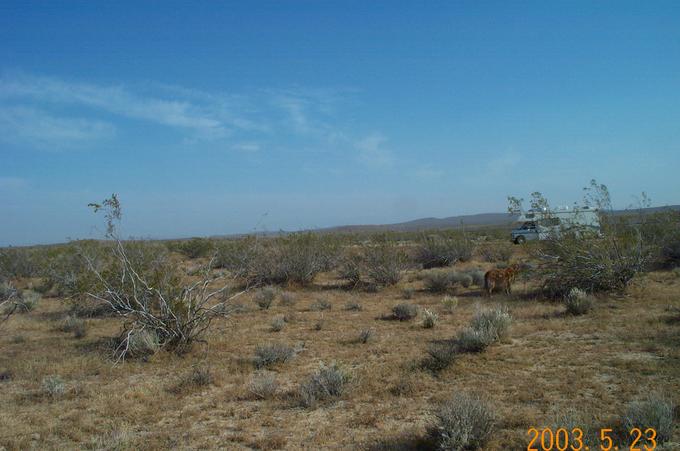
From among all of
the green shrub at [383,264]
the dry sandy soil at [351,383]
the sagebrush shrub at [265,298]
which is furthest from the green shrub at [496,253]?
the sagebrush shrub at [265,298]

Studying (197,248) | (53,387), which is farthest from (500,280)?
(197,248)

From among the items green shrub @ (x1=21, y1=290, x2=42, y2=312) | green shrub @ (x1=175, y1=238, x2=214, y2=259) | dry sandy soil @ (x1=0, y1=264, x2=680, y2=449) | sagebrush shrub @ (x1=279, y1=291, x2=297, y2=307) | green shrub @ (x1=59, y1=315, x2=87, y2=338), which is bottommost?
dry sandy soil @ (x1=0, y1=264, x2=680, y2=449)

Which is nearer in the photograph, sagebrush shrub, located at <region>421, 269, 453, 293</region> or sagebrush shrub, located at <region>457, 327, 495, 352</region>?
sagebrush shrub, located at <region>457, 327, 495, 352</region>

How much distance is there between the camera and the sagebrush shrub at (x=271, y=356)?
8289mm

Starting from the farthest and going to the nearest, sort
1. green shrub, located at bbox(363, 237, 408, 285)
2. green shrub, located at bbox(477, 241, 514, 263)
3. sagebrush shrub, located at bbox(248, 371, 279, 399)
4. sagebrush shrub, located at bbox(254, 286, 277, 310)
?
1. green shrub, located at bbox(477, 241, 514, 263)
2. green shrub, located at bbox(363, 237, 408, 285)
3. sagebrush shrub, located at bbox(254, 286, 277, 310)
4. sagebrush shrub, located at bbox(248, 371, 279, 399)

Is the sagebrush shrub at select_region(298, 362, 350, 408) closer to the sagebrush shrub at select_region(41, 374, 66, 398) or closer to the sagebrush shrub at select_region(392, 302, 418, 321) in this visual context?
the sagebrush shrub at select_region(41, 374, 66, 398)

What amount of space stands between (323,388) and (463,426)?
2451 mm

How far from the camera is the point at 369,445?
16.3 ft

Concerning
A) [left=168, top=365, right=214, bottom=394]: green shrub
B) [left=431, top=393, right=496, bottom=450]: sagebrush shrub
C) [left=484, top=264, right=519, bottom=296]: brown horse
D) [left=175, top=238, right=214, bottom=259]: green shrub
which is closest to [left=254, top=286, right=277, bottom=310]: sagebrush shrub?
[left=168, top=365, right=214, bottom=394]: green shrub

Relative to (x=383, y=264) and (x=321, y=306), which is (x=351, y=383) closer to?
(x=321, y=306)
